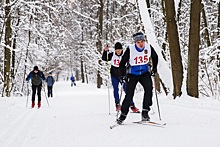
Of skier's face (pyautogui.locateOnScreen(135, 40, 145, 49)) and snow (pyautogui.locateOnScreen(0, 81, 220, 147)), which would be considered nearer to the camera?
snow (pyautogui.locateOnScreen(0, 81, 220, 147))

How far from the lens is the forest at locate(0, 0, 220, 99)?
9352 millimetres

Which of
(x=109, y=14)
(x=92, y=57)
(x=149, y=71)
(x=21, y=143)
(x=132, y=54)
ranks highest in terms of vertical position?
(x=109, y=14)

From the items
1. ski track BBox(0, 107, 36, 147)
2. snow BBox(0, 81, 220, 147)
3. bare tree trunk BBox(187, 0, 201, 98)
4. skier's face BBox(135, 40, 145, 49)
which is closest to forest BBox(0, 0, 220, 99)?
bare tree trunk BBox(187, 0, 201, 98)

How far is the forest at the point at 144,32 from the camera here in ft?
30.7

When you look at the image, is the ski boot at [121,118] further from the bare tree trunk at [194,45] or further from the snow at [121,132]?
the bare tree trunk at [194,45]

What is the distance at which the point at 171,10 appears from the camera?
9.34 metres


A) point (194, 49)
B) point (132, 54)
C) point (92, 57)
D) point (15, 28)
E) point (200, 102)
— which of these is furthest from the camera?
point (92, 57)

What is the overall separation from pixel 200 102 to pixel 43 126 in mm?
4626

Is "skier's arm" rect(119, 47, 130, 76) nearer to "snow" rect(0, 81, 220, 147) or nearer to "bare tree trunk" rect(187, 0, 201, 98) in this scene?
"snow" rect(0, 81, 220, 147)

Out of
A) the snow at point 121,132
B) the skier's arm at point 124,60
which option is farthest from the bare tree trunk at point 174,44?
the skier's arm at point 124,60

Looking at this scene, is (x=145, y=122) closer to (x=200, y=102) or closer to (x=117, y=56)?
(x=117, y=56)

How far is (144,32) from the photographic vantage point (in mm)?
13406

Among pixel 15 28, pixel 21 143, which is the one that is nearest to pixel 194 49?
pixel 21 143

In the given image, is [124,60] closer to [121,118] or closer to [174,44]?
[121,118]
